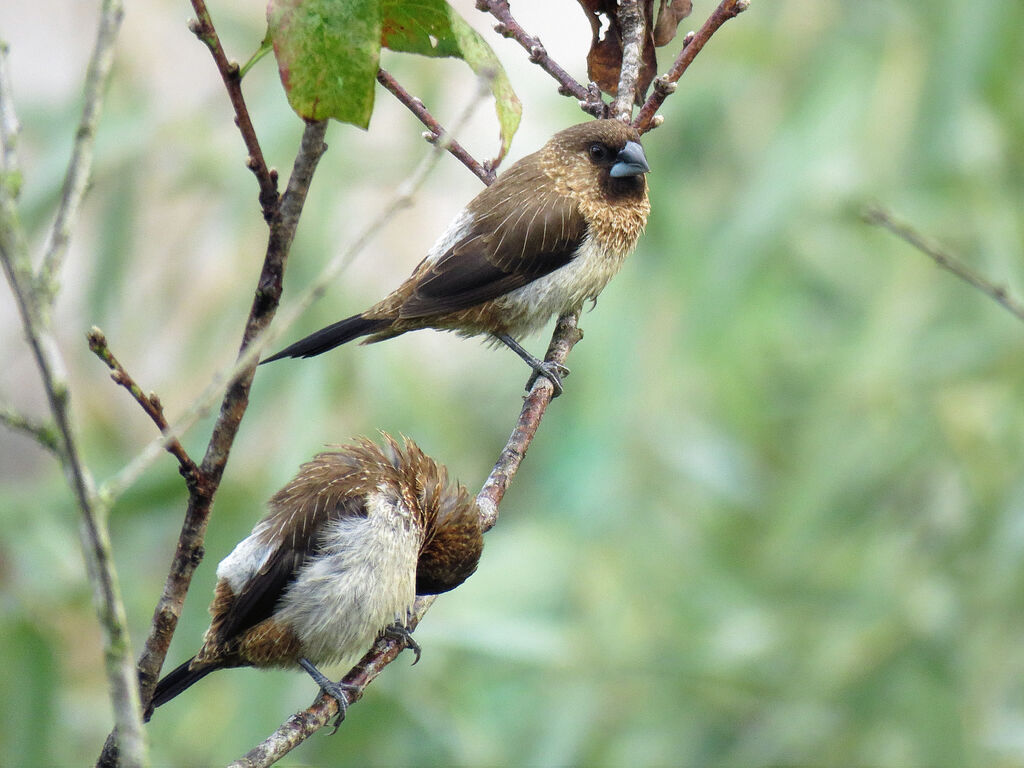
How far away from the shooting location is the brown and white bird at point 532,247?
9.73 ft

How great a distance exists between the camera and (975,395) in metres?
4.48

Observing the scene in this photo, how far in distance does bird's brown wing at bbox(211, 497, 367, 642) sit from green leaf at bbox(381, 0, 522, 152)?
3.46ft

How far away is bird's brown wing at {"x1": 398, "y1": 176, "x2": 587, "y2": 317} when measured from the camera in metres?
3.00

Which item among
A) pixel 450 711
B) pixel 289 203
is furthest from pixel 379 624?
pixel 450 711

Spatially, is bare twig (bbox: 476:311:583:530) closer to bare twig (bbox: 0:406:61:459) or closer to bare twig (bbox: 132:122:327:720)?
bare twig (bbox: 132:122:327:720)

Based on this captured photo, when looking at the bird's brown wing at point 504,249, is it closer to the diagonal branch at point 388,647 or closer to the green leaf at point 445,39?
the diagonal branch at point 388,647

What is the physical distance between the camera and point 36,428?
3.02 feet

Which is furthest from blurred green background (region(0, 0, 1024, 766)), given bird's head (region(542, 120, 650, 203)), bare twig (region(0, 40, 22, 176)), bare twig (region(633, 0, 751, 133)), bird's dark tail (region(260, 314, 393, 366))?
bare twig (region(0, 40, 22, 176))

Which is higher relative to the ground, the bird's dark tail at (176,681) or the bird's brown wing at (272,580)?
the bird's brown wing at (272,580)

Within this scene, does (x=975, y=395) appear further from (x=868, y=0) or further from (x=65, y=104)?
(x=65, y=104)

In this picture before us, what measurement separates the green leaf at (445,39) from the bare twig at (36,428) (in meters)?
0.59

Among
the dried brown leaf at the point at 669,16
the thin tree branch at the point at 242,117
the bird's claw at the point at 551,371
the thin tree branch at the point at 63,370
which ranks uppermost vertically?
the dried brown leaf at the point at 669,16

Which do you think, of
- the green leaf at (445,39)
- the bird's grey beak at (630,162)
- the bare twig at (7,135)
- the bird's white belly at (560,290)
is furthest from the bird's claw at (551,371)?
the bare twig at (7,135)

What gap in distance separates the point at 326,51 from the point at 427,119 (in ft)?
3.38
